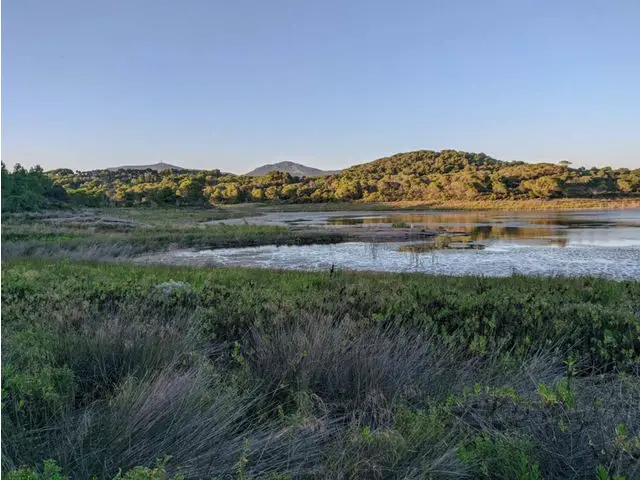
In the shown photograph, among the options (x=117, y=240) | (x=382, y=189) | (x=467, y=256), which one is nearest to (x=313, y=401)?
(x=467, y=256)

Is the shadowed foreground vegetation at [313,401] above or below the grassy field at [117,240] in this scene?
above

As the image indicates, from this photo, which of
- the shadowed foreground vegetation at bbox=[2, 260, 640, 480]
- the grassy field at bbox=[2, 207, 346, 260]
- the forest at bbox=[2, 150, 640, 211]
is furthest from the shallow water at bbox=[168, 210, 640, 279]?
the forest at bbox=[2, 150, 640, 211]

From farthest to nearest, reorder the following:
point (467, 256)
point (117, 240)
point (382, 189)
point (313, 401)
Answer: point (382, 189), point (117, 240), point (467, 256), point (313, 401)

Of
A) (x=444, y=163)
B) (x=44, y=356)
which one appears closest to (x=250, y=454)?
(x=44, y=356)

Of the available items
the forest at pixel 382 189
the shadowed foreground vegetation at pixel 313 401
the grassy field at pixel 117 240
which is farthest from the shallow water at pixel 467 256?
the forest at pixel 382 189

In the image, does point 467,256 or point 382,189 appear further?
point 382,189

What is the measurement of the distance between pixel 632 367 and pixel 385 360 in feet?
8.43

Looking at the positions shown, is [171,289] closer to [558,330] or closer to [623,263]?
[558,330]

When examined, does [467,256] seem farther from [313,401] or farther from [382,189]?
[382,189]

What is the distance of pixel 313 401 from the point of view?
3.73 metres

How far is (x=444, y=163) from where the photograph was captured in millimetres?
198125

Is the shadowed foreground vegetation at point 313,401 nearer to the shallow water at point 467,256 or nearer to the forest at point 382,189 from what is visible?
the shallow water at point 467,256

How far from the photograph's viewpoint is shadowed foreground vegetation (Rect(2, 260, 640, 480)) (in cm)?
266

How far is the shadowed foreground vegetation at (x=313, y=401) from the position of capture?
2656mm
